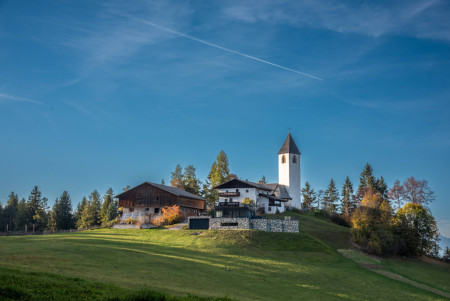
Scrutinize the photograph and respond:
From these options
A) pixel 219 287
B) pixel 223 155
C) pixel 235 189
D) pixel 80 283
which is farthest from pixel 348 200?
pixel 80 283

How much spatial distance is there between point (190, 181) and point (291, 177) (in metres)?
23.7

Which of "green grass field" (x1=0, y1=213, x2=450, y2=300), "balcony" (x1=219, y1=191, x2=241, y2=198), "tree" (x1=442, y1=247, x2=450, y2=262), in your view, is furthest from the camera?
"balcony" (x1=219, y1=191, x2=241, y2=198)

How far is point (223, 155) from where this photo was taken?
91625mm

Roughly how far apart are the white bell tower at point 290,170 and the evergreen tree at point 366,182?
17.8 meters

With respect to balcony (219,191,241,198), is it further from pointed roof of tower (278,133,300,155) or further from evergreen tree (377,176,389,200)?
evergreen tree (377,176,389,200)

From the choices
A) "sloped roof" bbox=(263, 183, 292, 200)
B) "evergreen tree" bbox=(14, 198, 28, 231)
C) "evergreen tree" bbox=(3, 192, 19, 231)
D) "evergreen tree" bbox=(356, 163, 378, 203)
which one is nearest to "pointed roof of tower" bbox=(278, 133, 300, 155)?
"sloped roof" bbox=(263, 183, 292, 200)

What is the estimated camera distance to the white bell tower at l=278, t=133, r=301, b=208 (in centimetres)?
8900

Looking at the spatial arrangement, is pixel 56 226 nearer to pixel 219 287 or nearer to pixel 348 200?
pixel 348 200

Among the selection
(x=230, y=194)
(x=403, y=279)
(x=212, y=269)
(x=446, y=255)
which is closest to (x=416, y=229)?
(x=446, y=255)

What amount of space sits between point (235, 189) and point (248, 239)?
66.9 feet

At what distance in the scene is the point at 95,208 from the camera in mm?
102250

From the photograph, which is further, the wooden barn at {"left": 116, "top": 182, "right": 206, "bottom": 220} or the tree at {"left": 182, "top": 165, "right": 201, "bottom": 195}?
the tree at {"left": 182, "top": 165, "right": 201, "bottom": 195}

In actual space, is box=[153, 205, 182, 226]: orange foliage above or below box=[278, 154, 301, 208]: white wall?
below

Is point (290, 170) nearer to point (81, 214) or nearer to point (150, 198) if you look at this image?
point (150, 198)
